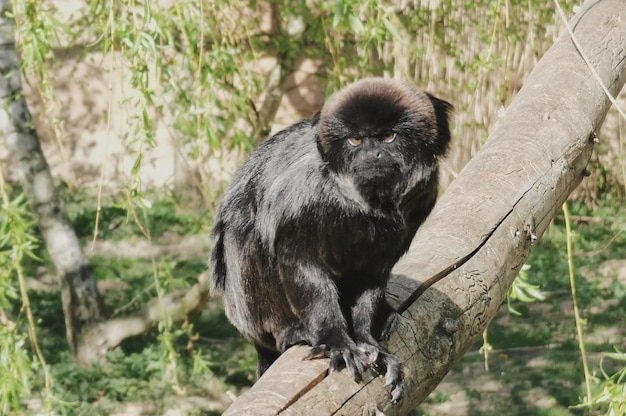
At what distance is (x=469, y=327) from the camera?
12.0 ft

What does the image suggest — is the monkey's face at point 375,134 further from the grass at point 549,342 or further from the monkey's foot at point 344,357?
the grass at point 549,342

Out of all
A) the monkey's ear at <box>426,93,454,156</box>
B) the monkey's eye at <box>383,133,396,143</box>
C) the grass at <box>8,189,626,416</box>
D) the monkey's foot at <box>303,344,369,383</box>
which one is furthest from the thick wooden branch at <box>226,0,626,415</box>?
the grass at <box>8,189,626,416</box>

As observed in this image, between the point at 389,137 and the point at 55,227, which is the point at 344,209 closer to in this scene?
the point at 389,137

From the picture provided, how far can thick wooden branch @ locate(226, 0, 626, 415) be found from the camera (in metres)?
3.02

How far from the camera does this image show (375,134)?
362 cm

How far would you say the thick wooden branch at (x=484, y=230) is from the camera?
3018 mm

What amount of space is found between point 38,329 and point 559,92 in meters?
5.49

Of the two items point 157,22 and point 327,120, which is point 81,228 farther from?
point 327,120

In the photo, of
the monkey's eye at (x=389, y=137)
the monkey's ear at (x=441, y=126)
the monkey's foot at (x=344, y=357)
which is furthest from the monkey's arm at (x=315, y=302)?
the monkey's ear at (x=441, y=126)

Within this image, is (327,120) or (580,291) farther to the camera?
(580,291)

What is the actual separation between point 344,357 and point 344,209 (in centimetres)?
71

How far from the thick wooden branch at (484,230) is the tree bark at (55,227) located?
345 cm

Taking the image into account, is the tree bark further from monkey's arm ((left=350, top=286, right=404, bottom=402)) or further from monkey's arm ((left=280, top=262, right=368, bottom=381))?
monkey's arm ((left=350, top=286, right=404, bottom=402))

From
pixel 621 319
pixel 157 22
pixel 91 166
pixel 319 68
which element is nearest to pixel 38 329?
pixel 91 166
